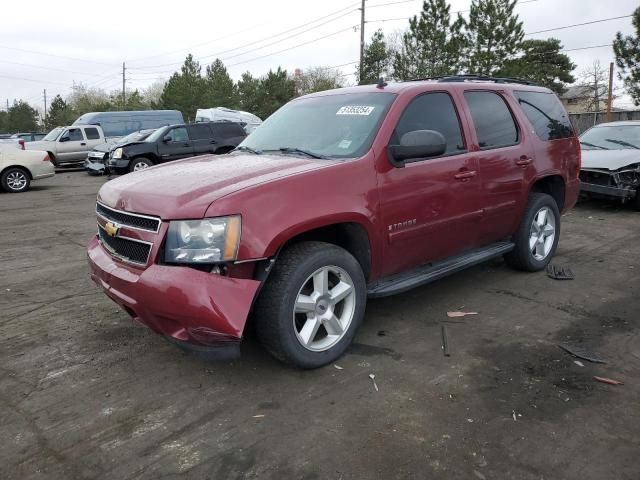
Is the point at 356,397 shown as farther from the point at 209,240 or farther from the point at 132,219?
the point at 132,219

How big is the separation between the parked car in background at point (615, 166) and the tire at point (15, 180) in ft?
44.9

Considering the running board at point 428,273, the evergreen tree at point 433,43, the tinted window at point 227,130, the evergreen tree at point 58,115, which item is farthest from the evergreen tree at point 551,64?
the evergreen tree at point 58,115

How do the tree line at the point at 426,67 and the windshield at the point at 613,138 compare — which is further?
the tree line at the point at 426,67

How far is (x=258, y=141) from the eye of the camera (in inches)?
178

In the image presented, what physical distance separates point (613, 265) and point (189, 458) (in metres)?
5.09

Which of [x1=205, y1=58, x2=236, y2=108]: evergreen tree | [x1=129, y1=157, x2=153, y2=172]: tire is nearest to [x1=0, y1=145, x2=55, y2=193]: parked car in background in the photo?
[x1=129, y1=157, x2=153, y2=172]: tire

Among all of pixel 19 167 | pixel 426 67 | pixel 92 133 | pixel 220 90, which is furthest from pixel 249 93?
pixel 19 167

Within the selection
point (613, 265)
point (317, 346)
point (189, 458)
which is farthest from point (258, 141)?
point (613, 265)

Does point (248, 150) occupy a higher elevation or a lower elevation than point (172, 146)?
higher

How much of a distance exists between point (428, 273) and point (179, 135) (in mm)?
13865

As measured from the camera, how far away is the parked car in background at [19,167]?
13.9 m

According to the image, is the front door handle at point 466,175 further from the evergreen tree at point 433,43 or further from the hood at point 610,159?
the evergreen tree at point 433,43

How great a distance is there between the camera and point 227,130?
17266 millimetres

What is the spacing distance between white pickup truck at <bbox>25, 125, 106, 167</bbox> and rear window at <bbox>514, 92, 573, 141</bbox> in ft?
65.5
